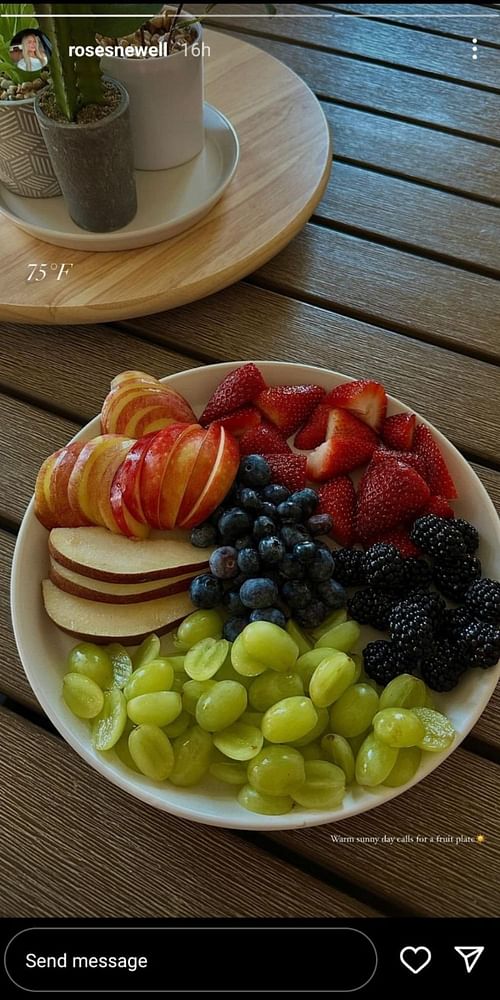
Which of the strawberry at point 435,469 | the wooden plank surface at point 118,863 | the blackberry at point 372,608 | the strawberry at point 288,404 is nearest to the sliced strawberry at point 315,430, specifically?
the strawberry at point 288,404

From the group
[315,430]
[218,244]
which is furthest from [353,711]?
[218,244]

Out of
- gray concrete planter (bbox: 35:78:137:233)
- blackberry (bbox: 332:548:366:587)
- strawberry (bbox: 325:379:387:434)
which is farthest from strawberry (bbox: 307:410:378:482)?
gray concrete planter (bbox: 35:78:137:233)

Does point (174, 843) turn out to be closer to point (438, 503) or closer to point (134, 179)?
point (438, 503)

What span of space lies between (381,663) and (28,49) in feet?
3.12

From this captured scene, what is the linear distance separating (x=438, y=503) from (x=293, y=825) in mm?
356

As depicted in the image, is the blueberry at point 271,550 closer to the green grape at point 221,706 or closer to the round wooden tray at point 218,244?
the green grape at point 221,706

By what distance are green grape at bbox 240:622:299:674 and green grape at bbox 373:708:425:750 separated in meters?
0.09

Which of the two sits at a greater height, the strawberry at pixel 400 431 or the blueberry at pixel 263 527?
the strawberry at pixel 400 431

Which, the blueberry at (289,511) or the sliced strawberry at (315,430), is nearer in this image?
the blueberry at (289,511)

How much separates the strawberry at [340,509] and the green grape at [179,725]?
0.82 ft

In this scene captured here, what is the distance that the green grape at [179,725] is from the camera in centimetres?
65
